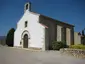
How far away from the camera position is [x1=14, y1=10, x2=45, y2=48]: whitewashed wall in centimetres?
1726

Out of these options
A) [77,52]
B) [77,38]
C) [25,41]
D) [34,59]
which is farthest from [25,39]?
[34,59]

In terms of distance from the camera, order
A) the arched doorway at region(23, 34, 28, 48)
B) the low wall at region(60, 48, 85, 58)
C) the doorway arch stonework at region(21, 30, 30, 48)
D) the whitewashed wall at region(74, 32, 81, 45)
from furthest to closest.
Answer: the whitewashed wall at region(74, 32, 81, 45), the arched doorway at region(23, 34, 28, 48), the doorway arch stonework at region(21, 30, 30, 48), the low wall at region(60, 48, 85, 58)

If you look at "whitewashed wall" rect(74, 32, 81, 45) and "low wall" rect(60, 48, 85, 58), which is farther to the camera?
"whitewashed wall" rect(74, 32, 81, 45)

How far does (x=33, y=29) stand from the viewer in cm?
1883

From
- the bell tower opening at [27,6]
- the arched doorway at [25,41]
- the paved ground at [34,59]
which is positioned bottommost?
the paved ground at [34,59]

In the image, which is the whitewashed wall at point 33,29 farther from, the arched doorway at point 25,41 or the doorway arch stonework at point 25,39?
the arched doorway at point 25,41

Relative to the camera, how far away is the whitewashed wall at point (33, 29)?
17.3m

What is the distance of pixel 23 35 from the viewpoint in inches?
826

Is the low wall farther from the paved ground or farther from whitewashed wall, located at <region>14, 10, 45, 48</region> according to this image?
whitewashed wall, located at <region>14, 10, 45, 48</region>

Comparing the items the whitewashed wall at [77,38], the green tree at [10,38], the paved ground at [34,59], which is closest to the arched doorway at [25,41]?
the green tree at [10,38]

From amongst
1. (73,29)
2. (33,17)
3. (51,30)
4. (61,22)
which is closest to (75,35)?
(73,29)

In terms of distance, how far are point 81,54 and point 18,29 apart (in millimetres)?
12949

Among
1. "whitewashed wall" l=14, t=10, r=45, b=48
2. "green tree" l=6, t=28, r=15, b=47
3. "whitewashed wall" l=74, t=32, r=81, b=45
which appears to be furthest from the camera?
"green tree" l=6, t=28, r=15, b=47

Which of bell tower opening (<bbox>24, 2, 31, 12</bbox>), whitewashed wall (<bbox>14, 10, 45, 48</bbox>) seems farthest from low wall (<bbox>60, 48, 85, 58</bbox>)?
bell tower opening (<bbox>24, 2, 31, 12</bbox>)
